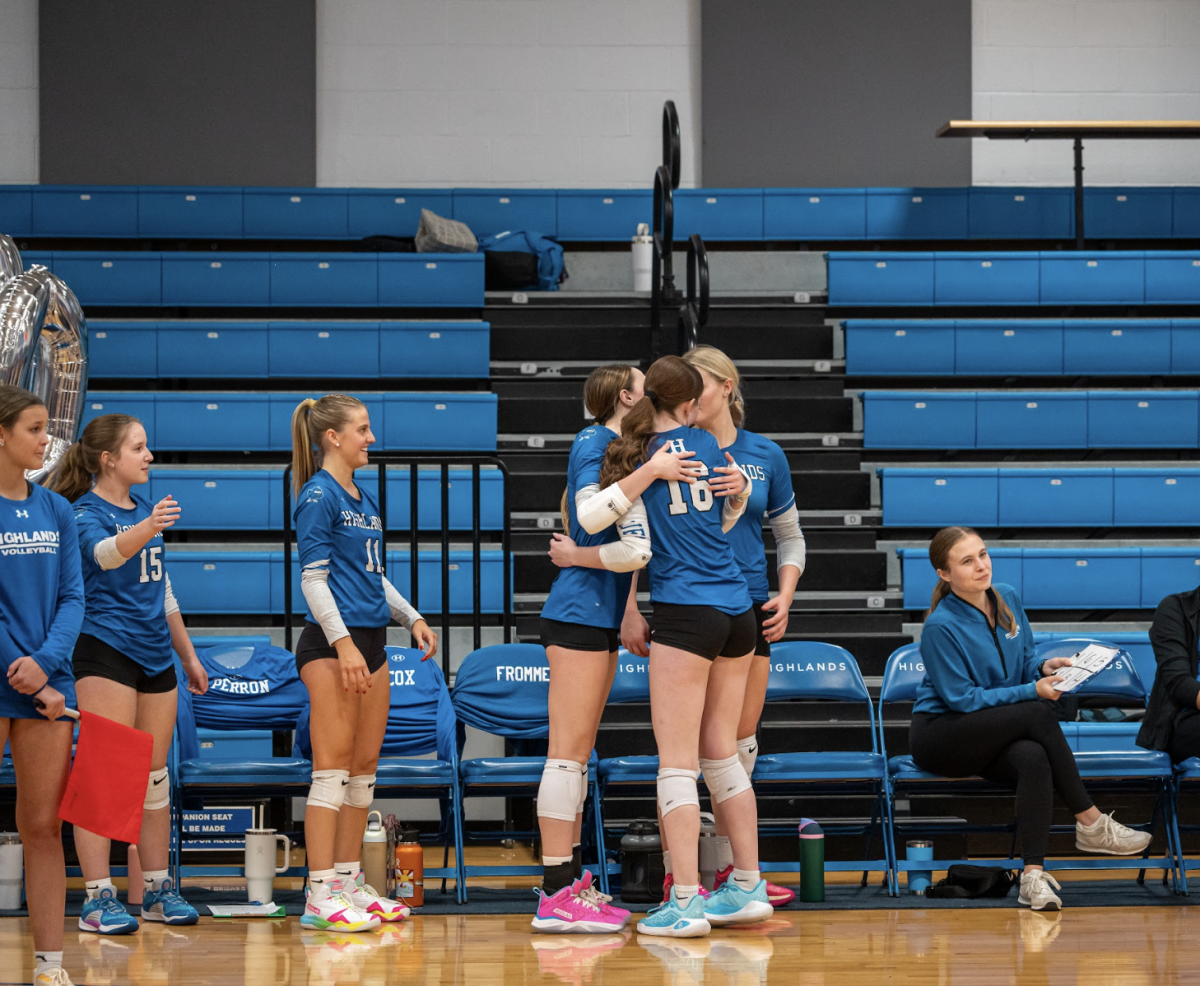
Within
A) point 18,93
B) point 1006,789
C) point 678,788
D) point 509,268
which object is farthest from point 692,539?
point 18,93

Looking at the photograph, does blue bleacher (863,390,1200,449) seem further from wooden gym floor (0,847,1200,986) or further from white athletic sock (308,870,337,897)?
white athletic sock (308,870,337,897)

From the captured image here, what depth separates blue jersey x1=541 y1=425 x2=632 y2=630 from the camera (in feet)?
12.7

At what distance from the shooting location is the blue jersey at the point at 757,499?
410 centimetres

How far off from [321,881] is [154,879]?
0.53 m

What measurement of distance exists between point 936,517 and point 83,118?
5962mm

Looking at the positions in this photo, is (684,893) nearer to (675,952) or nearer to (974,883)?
(675,952)

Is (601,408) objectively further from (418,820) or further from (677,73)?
(677,73)

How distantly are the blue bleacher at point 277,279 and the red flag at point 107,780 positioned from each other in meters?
5.19

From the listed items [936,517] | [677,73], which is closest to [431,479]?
[936,517]

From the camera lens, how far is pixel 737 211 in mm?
9016

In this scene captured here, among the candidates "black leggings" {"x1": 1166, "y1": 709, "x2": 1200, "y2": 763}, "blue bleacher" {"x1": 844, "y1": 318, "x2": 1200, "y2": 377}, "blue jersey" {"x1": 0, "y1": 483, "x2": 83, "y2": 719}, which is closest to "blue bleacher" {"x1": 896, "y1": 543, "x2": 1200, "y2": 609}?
"blue bleacher" {"x1": 844, "y1": 318, "x2": 1200, "y2": 377}

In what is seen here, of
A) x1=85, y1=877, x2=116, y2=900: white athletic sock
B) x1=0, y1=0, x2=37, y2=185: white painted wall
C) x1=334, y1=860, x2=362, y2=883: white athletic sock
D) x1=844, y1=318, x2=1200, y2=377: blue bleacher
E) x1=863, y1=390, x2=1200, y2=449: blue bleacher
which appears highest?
x1=0, y1=0, x2=37, y2=185: white painted wall

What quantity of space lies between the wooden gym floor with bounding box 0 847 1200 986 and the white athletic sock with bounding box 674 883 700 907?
0.34ft

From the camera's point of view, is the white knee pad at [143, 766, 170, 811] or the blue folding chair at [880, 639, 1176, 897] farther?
the blue folding chair at [880, 639, 1176, 897]
